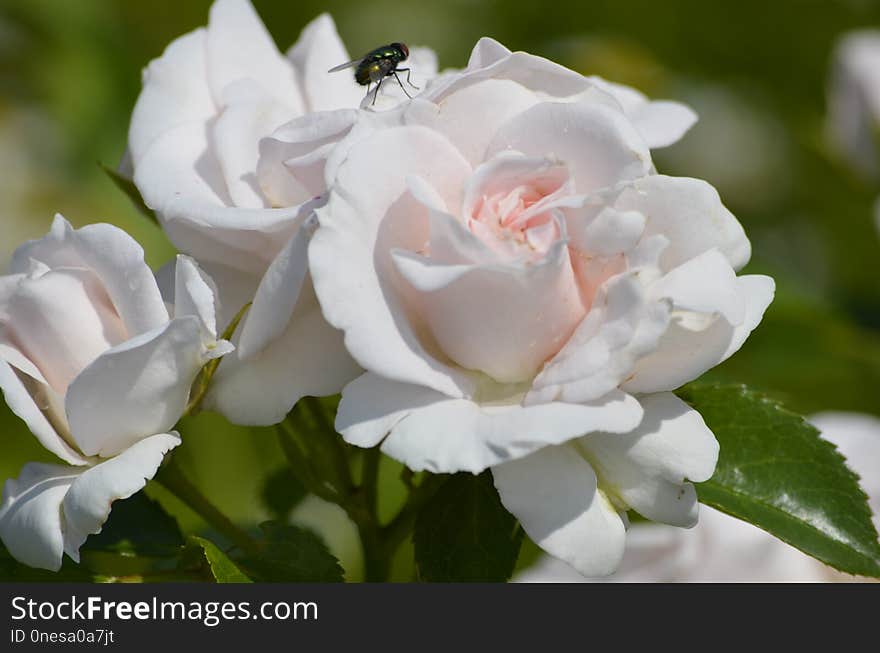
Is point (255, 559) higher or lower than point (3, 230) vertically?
higher

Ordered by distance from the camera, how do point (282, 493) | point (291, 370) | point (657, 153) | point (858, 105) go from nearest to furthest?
point (291, 370) < point (282, 493) < point (858, 105) < point (657, 153)

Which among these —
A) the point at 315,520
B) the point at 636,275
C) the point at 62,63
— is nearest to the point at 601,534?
the point at 636,275

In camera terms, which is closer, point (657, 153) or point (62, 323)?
point (62, 323)

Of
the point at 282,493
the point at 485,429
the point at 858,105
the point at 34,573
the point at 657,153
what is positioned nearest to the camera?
the point at 485,429

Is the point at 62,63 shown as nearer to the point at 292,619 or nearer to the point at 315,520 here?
the point at 315,520

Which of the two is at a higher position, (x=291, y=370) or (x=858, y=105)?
(x=291, y=370)

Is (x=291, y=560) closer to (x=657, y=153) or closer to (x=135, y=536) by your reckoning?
(x=135, y=536)

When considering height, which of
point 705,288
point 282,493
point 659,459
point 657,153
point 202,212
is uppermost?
point 202,212

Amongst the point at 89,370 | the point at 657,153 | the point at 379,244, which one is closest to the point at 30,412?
the point at 89,370
